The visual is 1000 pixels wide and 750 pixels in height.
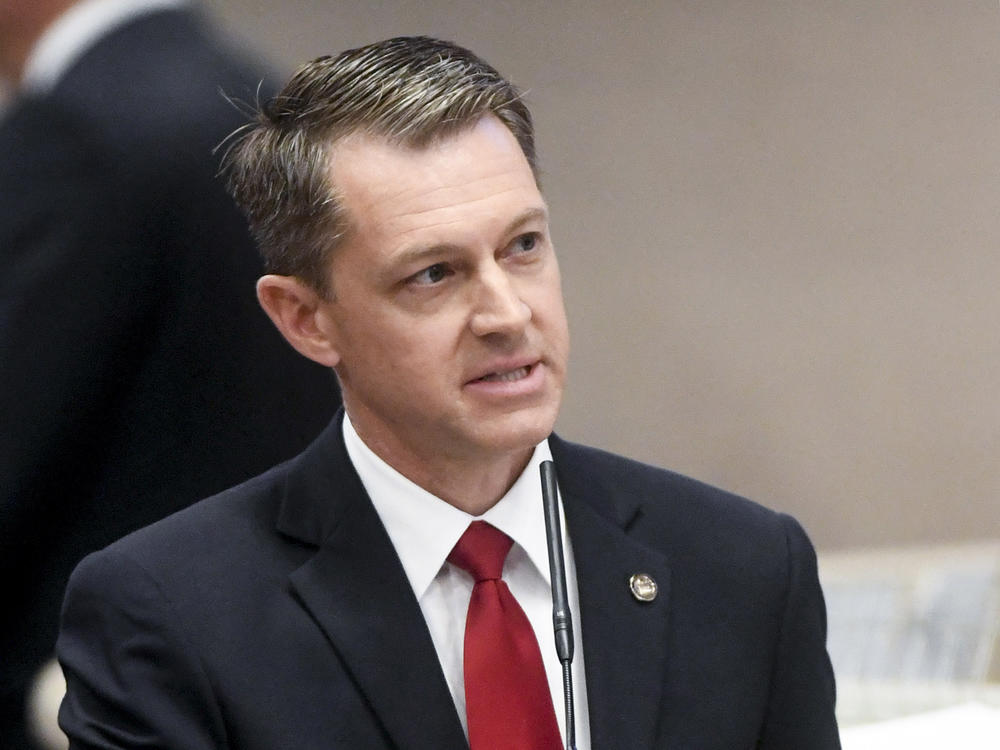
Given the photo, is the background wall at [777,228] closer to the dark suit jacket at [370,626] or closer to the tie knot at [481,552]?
the dark suit jacket at [370,626]

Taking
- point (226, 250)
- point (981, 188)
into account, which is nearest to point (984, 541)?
point (981, 188)

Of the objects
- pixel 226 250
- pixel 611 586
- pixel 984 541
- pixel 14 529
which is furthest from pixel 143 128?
pixel 984 541

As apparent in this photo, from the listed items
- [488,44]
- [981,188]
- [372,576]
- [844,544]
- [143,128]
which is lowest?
[844,544]

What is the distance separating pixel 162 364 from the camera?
6.93 feet

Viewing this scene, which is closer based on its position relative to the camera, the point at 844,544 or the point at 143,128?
the point at 143,128

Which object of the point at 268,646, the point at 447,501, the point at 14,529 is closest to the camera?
the point at 268,646

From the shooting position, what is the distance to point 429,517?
1.76 metres

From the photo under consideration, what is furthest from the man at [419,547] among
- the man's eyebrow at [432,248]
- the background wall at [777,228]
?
the background wall at [777,228]

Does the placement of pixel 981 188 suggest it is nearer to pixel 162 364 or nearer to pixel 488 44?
pixel 488 44

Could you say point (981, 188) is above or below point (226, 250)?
above

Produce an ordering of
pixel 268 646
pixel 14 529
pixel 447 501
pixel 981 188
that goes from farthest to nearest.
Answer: pixel 981 188 < pixel 14 529 < pixel 447 501 < pixel 268 646

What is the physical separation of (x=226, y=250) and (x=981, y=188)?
3.87 meters

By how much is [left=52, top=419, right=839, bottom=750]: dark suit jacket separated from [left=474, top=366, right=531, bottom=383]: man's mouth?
22 cm

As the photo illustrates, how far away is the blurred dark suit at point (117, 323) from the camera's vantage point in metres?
2.05
